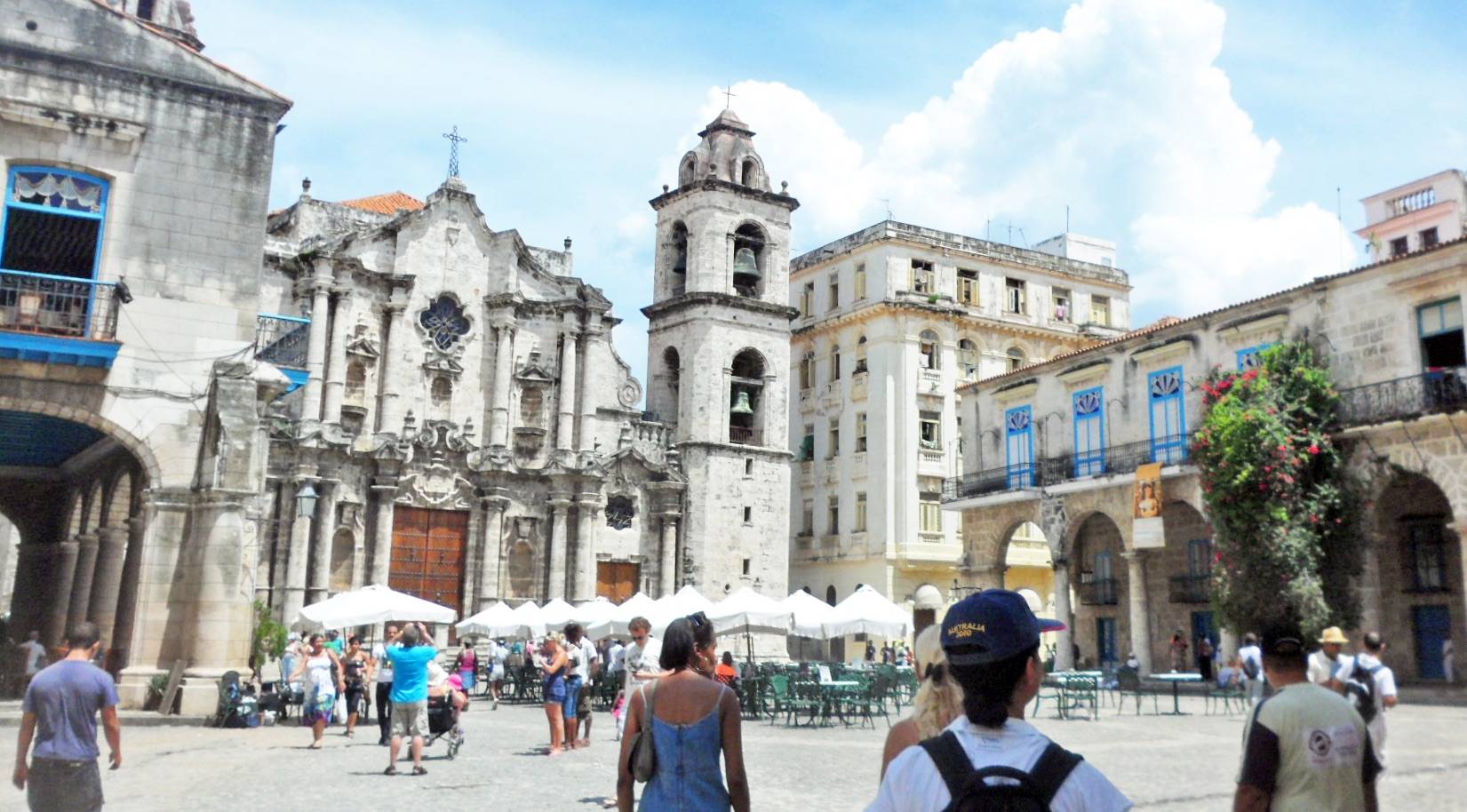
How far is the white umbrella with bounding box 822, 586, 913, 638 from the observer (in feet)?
75.4

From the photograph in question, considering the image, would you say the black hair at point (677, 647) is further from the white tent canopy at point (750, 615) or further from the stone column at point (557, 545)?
the stone column at point (557, 545)

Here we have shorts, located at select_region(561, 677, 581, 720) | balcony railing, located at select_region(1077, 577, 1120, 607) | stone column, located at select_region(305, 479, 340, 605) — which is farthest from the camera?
stone column, located at select_region(305, 479, 340, 605)

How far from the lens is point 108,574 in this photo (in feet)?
72.7

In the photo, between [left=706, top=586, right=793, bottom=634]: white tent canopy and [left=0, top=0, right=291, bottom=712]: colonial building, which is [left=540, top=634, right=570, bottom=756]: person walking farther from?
[left=706, top=586, right=793, bottom=634]: white tent canopy

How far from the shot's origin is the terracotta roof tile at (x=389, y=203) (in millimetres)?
40375

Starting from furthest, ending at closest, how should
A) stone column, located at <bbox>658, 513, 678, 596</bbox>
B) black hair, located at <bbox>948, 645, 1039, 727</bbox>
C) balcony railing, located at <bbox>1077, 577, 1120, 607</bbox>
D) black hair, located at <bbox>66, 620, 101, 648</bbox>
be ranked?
stone column, located at <bbox>658, 513, 678, 596</bbox>
balcony railing, located at <bbox>1077, 577, 1120, 607</bbox>
black hair, located at <bbox>66, 620, 101, 648</bbox>
black hair, located at <bbox>948, 645, 1039, 727</bbox>

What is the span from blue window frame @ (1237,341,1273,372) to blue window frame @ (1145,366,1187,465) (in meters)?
1.69

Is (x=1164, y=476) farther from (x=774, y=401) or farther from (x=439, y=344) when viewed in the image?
(x=439, y=344)

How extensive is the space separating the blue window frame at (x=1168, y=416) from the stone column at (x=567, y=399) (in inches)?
695

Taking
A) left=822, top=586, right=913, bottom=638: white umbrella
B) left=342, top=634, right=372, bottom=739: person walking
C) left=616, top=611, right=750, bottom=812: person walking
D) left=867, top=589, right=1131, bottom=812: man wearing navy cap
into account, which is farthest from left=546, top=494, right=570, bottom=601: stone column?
left=867, top=589, right=1131, bottom=812: man wearing navy cap

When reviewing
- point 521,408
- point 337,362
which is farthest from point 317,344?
point 521,408

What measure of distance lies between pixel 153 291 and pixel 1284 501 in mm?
20919

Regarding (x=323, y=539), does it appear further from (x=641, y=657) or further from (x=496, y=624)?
(x=641, y=657)

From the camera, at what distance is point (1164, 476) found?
2788 centimetres
